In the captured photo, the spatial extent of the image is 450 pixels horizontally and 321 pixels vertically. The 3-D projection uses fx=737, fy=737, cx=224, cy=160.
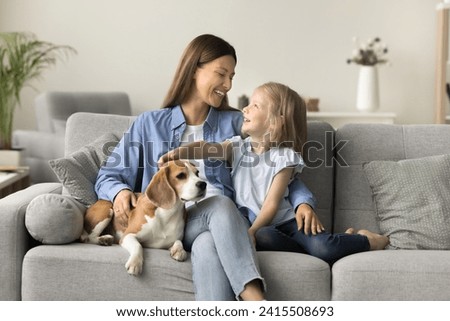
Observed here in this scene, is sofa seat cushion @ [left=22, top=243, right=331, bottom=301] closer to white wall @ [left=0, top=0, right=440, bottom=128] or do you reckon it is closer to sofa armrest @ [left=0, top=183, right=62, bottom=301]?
sofa armrest @ [left=0, top=183, right=62, bottom=301]

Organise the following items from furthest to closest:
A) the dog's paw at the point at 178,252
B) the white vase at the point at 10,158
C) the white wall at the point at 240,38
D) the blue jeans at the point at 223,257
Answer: the white wall at the point at 240,38 < the white vase at the point at 10,158 < the dog's paw at the point at 178,252 < the blue jeans at the point at 223,257

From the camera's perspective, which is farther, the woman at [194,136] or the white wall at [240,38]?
the white wall at [240,38]

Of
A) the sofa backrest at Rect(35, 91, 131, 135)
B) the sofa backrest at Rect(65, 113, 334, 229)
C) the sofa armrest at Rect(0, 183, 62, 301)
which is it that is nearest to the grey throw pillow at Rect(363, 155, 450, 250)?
the sofa backrest at Rect(65, 113, 334, 229)

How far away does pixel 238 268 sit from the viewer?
218 centimetres

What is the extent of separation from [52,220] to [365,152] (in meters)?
1.22

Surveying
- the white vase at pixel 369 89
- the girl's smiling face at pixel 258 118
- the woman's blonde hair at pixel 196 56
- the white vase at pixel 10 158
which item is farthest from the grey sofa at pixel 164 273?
the white vase at pixel 369 89

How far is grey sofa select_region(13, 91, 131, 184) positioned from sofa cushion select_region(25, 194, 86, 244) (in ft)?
7.84

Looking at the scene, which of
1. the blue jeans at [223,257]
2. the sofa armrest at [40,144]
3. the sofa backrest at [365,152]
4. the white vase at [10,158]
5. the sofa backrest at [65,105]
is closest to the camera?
the blue jeans at [223,257]

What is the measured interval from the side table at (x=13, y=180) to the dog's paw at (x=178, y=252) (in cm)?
186

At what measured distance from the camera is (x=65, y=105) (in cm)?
516

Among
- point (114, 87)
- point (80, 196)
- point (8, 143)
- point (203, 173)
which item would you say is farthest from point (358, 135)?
point (114, 87)

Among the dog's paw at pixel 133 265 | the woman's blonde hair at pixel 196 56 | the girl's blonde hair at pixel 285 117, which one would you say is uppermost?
the woman's blonde hair at pixel 196 56

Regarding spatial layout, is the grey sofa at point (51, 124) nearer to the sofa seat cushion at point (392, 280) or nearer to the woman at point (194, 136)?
the woman at point (194, 136)

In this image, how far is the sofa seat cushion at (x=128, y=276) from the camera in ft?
7.47
